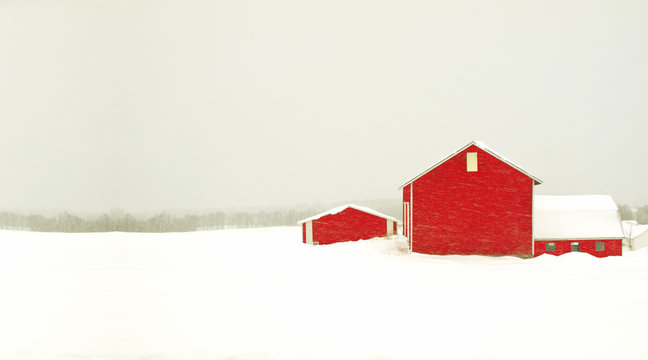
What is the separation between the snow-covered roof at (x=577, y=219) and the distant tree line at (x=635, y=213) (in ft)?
225

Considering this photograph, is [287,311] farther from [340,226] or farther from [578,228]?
[578,228]

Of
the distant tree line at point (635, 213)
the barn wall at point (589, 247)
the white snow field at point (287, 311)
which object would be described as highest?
the white snow field at point (287, 311)

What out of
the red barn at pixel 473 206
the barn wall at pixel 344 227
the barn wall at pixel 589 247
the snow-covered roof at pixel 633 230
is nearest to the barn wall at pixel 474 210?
the red barn at pixel 473 206

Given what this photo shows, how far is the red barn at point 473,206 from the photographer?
73.2ft

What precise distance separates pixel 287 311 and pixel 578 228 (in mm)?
21423

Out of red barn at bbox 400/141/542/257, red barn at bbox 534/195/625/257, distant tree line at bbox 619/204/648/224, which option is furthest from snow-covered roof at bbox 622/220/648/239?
distant tree line at bbox 619/204/648/224

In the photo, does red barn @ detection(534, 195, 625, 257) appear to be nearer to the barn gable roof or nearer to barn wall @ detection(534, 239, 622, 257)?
barn wall @ detection(534, 239, 622, 257)

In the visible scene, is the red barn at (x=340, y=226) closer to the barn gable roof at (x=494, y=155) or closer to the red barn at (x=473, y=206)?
the red barn at (x=473, y=206)

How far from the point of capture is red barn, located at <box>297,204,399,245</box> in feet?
98.1

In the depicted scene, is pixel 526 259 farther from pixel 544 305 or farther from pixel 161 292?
pixel 161 292

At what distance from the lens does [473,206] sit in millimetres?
22609

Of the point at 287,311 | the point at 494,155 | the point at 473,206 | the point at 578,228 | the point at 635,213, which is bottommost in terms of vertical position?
the point at 635,213

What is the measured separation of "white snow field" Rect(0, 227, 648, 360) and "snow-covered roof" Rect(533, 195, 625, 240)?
9.37m

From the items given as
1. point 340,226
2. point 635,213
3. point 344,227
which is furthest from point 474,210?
point 635,213
